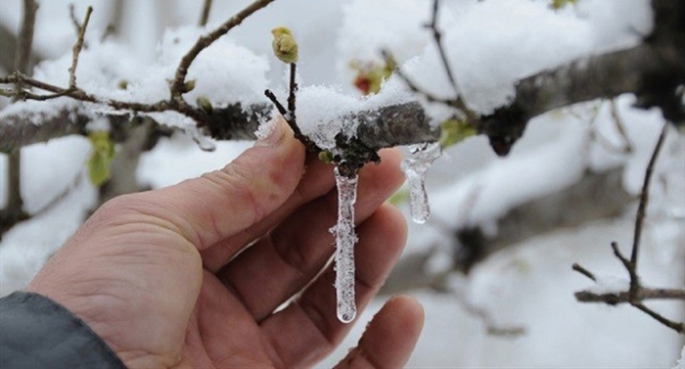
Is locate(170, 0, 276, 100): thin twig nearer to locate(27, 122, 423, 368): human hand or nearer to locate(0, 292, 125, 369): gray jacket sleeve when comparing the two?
locate(27, 122, 423, 368): human hand

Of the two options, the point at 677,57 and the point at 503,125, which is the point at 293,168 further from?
the point at 677,57

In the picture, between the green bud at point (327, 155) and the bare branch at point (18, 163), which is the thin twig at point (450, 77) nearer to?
the green bud at point (327, 155)

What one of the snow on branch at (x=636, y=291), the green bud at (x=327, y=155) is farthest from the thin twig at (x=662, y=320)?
the green bud at (x=327, y=155)

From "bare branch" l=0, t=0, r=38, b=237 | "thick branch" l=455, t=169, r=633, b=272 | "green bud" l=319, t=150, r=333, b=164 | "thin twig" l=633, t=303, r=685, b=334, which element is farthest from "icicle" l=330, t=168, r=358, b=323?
"thick branch" l=455, t=169, r=633, b=272

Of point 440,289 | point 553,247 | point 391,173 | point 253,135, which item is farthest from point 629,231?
point 253,135

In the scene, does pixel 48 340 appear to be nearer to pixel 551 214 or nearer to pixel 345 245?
pixel 345 245
